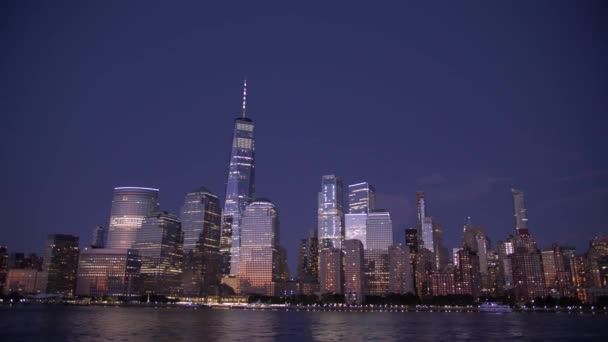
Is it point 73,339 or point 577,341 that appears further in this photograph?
point 577,341

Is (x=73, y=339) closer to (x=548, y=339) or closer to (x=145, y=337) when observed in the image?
(x=145, y=337)

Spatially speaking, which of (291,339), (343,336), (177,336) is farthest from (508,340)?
(177,336)

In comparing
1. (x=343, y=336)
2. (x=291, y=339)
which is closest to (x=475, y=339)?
(x=343, y=336)

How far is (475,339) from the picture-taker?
88188mm

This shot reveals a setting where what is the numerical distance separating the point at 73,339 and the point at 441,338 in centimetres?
5836

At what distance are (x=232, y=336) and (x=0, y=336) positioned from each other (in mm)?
35531

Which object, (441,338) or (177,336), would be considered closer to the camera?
(177,336)

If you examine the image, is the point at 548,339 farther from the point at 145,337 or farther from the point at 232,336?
the point at 145,337

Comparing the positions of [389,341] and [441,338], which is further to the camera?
[441,338]

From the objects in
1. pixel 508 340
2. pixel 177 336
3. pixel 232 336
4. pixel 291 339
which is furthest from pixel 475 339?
pixel 177 336

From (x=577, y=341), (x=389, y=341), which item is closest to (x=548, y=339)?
(x=577, y=341)

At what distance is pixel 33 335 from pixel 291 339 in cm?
4154

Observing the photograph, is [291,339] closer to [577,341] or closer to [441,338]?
[441,338]

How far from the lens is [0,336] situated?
8219 cm
